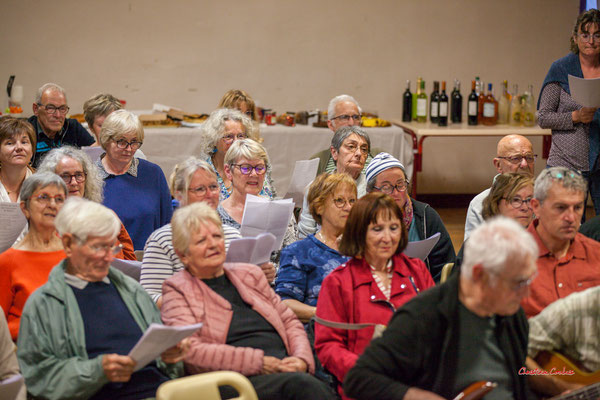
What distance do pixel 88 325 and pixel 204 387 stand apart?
459mm

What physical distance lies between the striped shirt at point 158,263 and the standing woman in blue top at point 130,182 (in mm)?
935

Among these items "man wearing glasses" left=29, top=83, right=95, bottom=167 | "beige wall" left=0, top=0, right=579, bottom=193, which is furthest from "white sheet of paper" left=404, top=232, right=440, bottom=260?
"beige wall" left=0, top=0, right=579, bottom=193

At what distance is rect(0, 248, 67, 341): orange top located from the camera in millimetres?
2701

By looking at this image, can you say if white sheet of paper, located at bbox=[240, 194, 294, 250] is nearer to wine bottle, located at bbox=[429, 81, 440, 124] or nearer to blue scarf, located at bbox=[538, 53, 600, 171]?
blue scarf, located at bbox=[538, 53, 600, 171]

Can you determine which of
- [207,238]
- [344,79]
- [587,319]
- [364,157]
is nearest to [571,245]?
[587,319]

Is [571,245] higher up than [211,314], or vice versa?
[571,245]

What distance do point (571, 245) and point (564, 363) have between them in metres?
0.61

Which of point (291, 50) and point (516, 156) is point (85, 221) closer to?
point (516, 156)

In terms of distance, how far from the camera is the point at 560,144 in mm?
4473

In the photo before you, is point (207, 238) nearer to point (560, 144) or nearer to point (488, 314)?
point (488, 314)

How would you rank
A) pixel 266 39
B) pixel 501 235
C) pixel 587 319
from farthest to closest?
1. pixel 266 39
2. pixel 587 319
3. pixel 501 235

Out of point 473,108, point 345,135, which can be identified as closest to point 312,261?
point 345,135

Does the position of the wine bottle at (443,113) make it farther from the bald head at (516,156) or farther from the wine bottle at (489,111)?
the bald head at (516,156)

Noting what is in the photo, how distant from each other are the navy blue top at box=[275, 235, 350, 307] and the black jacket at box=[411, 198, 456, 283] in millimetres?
588
